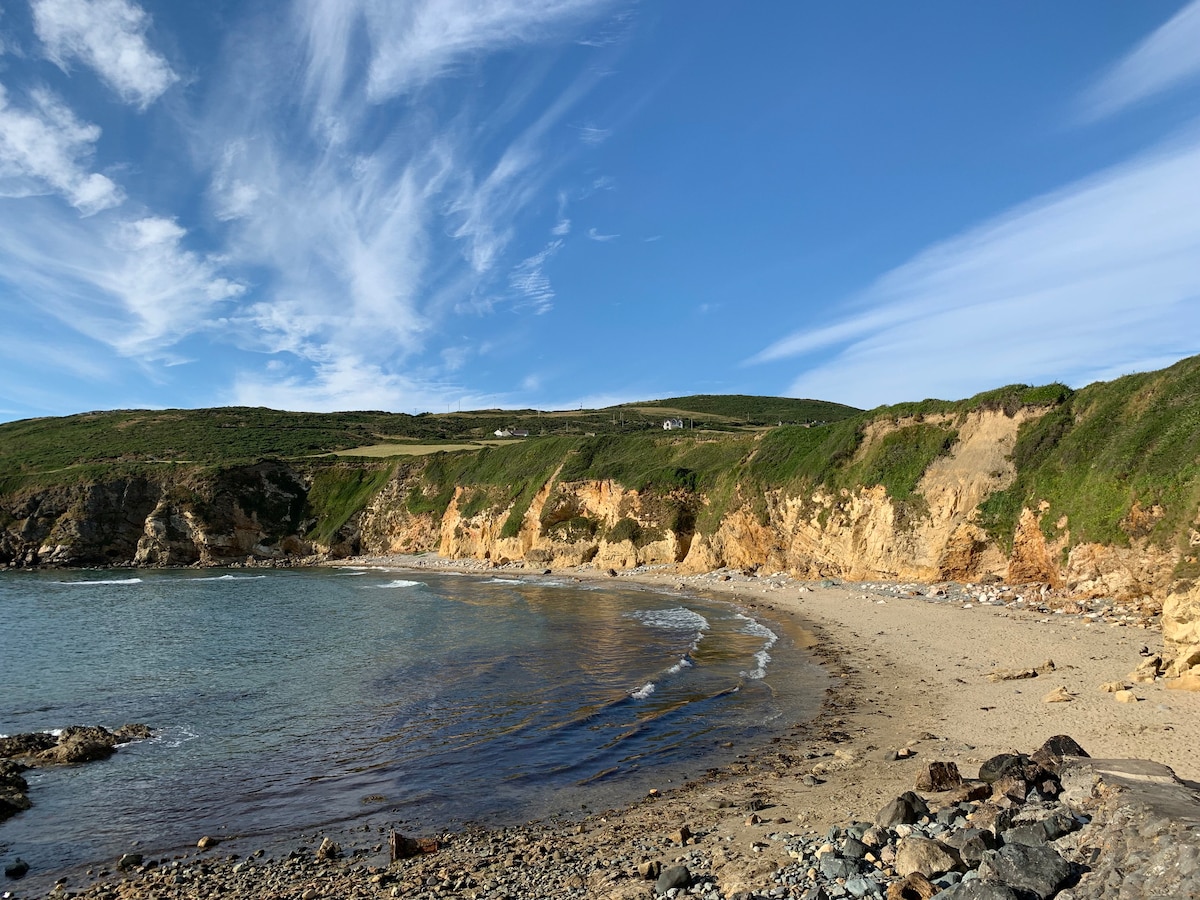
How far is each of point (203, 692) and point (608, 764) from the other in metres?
13.2

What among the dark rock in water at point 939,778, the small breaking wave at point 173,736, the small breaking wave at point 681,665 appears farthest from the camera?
the small breaking wave at point 681,665

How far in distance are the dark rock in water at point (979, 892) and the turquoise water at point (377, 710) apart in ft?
20.3

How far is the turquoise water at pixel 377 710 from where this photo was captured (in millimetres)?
11141

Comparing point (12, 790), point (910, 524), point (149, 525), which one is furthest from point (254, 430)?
point (12, 790)

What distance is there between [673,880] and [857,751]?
6.39m

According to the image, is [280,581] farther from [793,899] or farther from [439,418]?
[439,418]

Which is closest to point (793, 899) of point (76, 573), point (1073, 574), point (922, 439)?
point (1073, 574)

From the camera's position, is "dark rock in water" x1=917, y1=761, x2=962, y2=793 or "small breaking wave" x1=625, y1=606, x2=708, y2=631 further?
"small breaking wave" x1=625, y1=606, x2=708, y2=631

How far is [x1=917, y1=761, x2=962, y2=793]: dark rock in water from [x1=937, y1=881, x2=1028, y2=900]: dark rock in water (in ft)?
12.7

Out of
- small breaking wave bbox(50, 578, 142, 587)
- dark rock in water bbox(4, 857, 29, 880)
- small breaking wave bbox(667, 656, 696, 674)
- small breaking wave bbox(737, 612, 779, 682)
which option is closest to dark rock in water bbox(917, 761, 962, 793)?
small breaking wave bbox(737, 612, 779, 682)

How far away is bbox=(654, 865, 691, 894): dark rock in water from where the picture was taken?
7586 mm

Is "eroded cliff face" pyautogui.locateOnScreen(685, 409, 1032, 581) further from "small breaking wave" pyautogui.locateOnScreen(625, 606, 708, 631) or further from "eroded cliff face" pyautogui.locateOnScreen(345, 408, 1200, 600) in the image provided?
"small breaking wave" pyautogui.locateOnScreen(625, 606, 708, 631)

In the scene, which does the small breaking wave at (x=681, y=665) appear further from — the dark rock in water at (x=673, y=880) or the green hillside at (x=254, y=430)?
the green hillside at (x=254, y=430)

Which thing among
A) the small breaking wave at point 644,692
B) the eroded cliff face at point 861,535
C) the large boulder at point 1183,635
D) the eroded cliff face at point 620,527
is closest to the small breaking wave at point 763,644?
the small breaking wave at point 644,692
